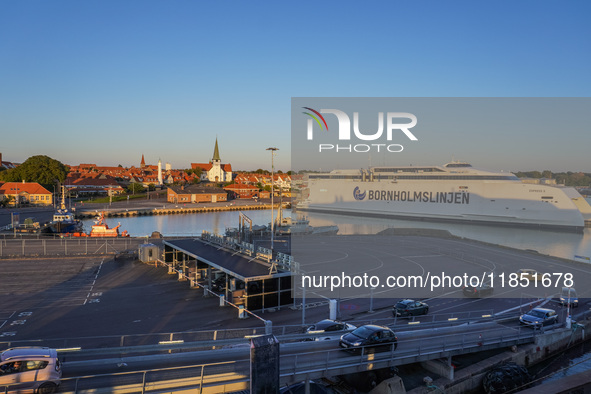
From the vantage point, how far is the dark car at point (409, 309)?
37.0ft

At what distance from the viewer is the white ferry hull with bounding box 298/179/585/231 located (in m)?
39.1

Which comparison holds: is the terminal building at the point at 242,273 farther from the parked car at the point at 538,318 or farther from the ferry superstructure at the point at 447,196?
the ferry superstructure at the point at 447,196

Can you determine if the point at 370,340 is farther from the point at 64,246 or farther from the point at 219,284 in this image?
the point at 64,246

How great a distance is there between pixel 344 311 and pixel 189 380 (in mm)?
6590

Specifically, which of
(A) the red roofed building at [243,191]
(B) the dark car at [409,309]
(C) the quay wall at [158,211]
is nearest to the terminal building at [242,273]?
(B) the dark car at [409,309]

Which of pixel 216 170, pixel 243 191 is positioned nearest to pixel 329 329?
pixel 243 191

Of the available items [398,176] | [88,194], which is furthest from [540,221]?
[88,194]

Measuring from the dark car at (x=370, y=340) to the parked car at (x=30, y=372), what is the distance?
4.79 m

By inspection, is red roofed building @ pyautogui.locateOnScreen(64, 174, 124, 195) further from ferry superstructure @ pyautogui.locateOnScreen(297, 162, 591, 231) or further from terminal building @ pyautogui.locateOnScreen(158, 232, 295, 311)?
terminal building @ pyautogui.locateOnScreen(158, 232, 295, 311)

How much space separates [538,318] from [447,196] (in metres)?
36.9

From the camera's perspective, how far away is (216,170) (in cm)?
10981

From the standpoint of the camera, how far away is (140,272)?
1673 cm

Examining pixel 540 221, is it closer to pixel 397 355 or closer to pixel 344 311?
pixel 344 311

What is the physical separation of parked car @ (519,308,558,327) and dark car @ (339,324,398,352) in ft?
15.6
